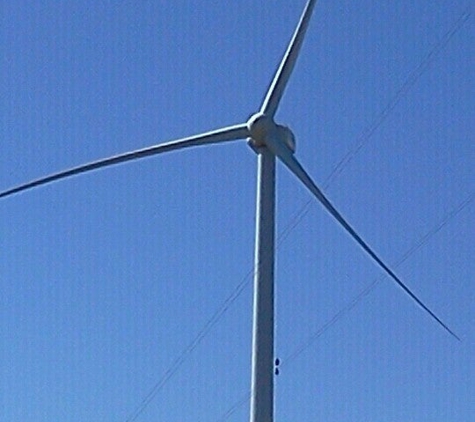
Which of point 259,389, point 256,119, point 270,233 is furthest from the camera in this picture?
point 256,119

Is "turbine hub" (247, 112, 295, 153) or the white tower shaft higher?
"turbine hub" (247, 112, 295, 153)

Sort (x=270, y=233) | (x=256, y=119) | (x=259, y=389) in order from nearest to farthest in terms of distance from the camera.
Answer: (x=259, y=389), (x=270, y=233), (x=256, y=119)

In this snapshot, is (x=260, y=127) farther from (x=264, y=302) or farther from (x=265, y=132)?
(x=264, y=302)

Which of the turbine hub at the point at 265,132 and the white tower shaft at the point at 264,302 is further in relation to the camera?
the turbine hub at the point at 265,132

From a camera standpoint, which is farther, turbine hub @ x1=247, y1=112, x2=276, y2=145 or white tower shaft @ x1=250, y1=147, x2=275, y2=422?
turbine hub @ x1=247, y1=112, x2=276, y2=145

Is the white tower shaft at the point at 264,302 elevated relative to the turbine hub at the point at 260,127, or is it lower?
lower

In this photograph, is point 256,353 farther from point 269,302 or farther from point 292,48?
point 292,48

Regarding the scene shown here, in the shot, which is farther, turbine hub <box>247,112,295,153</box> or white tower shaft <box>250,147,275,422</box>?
turbine hub <box>247,112,295,153</box>

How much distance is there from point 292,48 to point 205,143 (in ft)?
11.1

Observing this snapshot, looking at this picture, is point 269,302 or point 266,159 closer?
point 269,302

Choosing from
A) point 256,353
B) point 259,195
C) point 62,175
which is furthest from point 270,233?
point 62,175

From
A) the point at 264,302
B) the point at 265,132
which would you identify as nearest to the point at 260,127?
the point at 265,132

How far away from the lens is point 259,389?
81.8ft

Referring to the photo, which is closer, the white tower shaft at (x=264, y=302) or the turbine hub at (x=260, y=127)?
the white tower shaft at (x=264, y=302)
